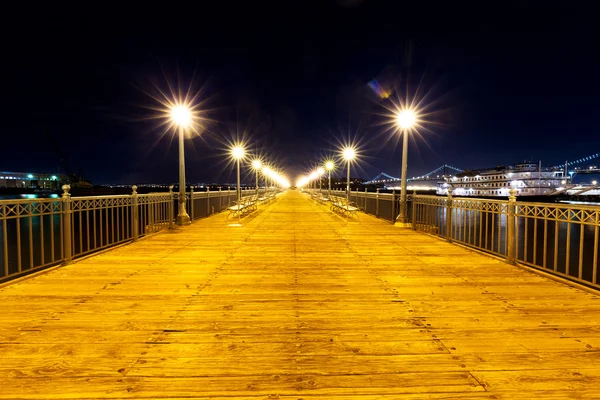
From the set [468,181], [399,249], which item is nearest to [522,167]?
[468,181]

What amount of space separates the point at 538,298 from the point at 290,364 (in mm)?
3808

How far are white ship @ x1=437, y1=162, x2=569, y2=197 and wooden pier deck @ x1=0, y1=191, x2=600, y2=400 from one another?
12013 centimetres

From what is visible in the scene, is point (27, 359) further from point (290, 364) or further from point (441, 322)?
point (441, 322)

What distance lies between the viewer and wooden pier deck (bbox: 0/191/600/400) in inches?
103

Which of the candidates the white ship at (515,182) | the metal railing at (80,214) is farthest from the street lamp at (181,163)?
the white ship at (515,182)

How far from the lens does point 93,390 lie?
255 centimetres

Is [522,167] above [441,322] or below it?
above

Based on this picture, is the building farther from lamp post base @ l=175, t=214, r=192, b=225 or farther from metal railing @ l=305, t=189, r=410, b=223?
lamp post base @ l=175, t=214, r=192, b=225

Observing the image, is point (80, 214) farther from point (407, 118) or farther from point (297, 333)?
point (407, 118)

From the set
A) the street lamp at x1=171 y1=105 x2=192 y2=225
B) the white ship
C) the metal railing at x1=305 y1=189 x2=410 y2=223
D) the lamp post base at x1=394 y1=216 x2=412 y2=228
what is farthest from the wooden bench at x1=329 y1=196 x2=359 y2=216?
the white ship

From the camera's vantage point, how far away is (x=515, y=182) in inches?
4975

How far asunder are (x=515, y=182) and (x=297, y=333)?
487 ft

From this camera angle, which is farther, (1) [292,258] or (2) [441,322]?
(1) [292,258]

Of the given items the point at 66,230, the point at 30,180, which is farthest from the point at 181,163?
the point at 30,180
